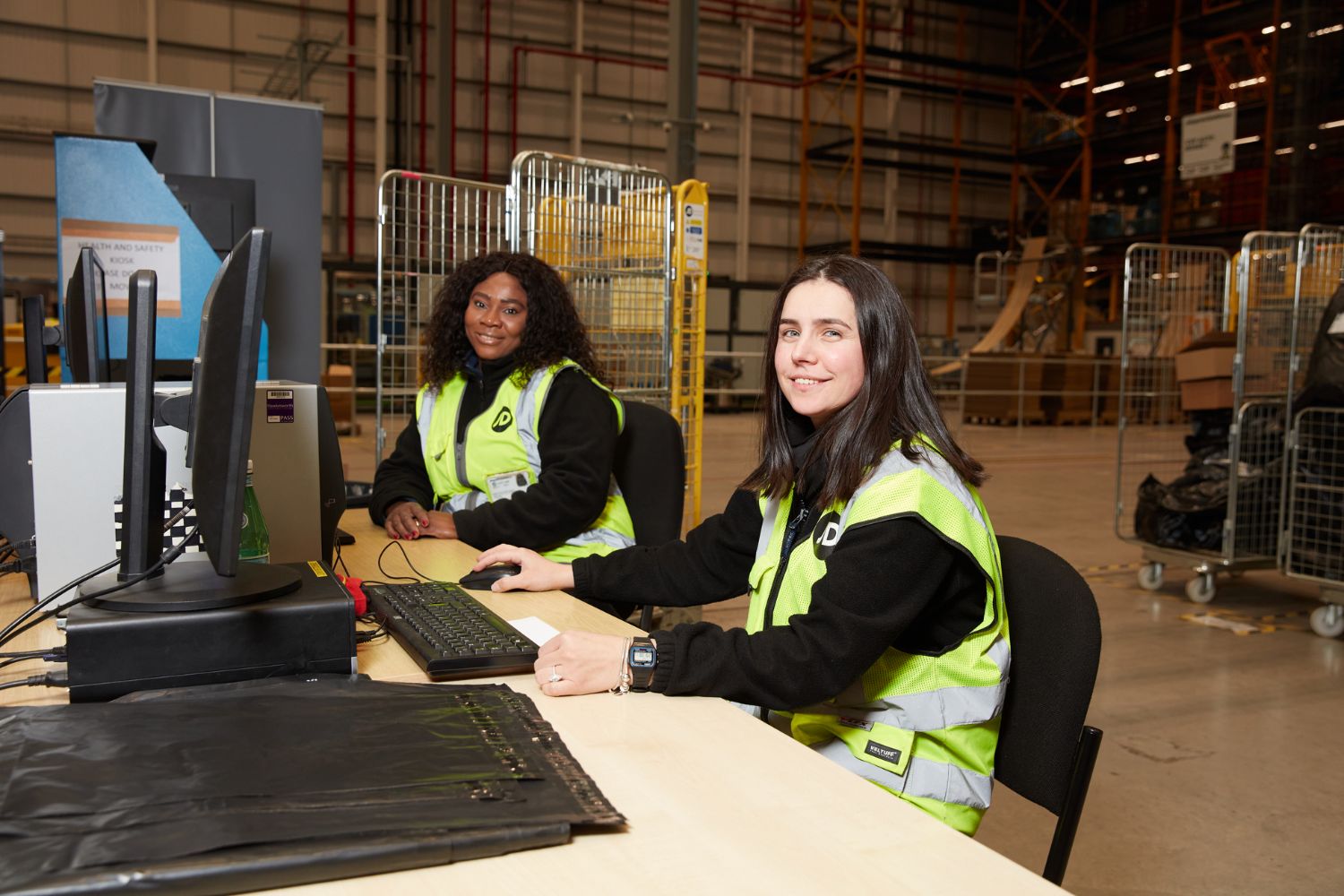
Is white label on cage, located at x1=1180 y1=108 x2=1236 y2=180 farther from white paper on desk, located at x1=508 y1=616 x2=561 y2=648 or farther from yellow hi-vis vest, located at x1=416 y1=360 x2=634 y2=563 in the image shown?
white paper on desk, located at x1=508 y1=616 x2=561 y2=648

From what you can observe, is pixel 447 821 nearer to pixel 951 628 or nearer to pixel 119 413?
pixel 951 628

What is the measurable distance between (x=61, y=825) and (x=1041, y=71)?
61.2ft

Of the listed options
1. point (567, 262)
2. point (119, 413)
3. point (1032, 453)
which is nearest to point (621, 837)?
point (119, 413)

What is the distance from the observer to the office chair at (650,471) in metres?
2.60

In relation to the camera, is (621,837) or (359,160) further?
(359,160)

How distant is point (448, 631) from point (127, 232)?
184cm

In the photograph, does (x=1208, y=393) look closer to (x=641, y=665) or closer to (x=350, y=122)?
(x=641, y=665)

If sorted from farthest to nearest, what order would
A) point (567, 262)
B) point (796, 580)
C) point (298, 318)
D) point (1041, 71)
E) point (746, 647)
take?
point (1041, 71) < point (567, 262) < point (298, 318) < point (796, 580) < point (746, 647)

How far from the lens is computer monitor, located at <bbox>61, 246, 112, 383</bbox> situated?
6.20 ft

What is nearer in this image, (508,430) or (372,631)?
(372,631)

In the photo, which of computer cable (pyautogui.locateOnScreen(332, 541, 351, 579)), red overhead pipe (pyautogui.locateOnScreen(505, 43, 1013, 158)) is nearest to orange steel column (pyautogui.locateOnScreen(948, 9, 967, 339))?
red overhead pipe (pyautogui.locateOnScreen(505, 43, 1013, 158))

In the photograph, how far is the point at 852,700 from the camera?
1353 millimetres

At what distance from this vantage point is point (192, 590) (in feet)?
3.79

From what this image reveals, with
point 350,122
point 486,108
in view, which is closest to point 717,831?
point 350,122
